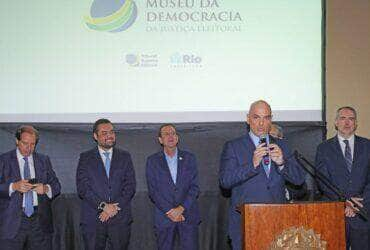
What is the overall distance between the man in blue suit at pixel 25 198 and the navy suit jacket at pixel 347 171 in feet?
8.56

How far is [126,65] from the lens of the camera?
17.9 ft

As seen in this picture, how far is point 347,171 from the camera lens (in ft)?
→ 15.6

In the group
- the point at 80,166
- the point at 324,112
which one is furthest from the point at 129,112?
the point at 324,112

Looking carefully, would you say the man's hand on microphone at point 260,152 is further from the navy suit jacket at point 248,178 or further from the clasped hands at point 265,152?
the navy suit jacket at point 248,178

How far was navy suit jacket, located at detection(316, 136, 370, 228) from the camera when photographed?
4.69 m

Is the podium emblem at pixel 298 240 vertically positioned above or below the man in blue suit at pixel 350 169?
below

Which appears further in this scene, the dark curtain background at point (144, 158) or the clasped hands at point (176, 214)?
the dark curtain background at point (144, 158)

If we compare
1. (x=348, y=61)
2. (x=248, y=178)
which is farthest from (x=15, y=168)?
(x=348, y=61)

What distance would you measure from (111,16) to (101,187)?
1.90m

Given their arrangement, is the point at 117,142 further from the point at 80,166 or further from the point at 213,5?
the point at 213,5

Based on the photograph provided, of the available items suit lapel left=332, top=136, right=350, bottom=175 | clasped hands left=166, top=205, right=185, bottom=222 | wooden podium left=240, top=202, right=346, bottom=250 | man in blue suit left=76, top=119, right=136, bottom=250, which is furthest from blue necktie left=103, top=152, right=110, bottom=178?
wooden podium left=240, top=202, right=346, bottom=250

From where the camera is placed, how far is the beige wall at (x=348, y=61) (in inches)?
227

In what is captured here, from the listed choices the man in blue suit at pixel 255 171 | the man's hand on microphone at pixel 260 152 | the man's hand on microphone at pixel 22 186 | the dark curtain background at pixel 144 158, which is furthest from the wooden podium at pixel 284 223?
the dark curtain background at pixel 144 158

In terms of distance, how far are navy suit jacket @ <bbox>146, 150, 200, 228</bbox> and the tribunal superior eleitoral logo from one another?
149 cm
